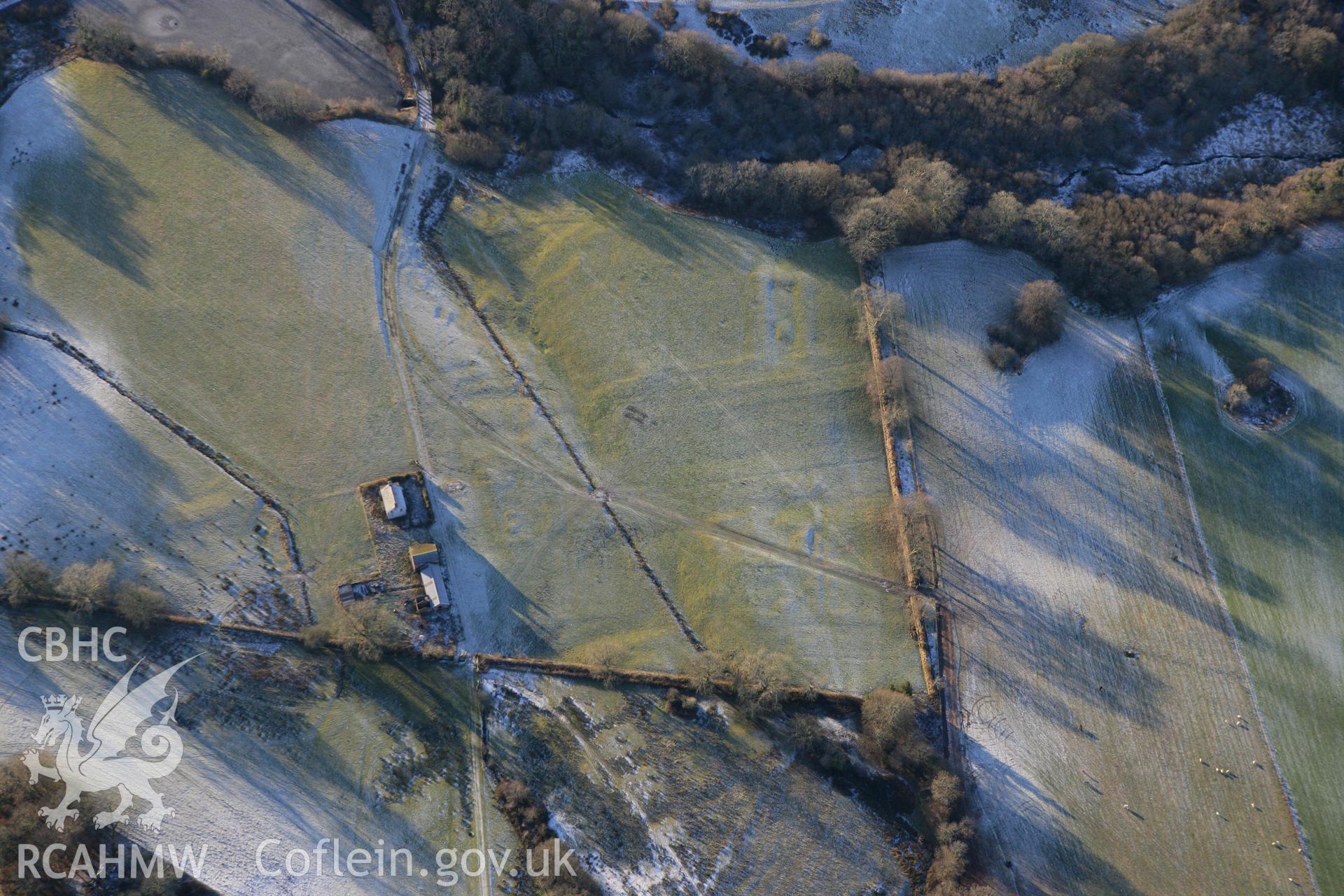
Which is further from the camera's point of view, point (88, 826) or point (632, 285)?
point (632, 285)

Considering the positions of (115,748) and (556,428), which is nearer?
(115,748)

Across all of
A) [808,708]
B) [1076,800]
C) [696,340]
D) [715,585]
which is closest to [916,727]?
[808,708]

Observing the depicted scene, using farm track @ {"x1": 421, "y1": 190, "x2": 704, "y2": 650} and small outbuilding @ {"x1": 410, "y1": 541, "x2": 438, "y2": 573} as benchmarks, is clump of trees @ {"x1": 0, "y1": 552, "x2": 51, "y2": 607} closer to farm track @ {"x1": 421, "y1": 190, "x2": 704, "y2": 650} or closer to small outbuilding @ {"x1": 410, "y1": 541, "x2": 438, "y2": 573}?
small outbuilding @ {"x1": 410, "y1": 541, "x2": 438, "y2": 573}

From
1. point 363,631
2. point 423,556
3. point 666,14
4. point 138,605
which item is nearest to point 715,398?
point 423,556

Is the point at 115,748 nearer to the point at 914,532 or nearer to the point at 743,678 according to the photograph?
the point at 743,678

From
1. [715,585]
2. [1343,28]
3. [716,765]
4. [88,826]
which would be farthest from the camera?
[1343,28]

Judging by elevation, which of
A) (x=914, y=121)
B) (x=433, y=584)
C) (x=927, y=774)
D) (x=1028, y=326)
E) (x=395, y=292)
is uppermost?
(x=914, y=121)

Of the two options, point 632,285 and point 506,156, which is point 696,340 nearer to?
point 632,285
